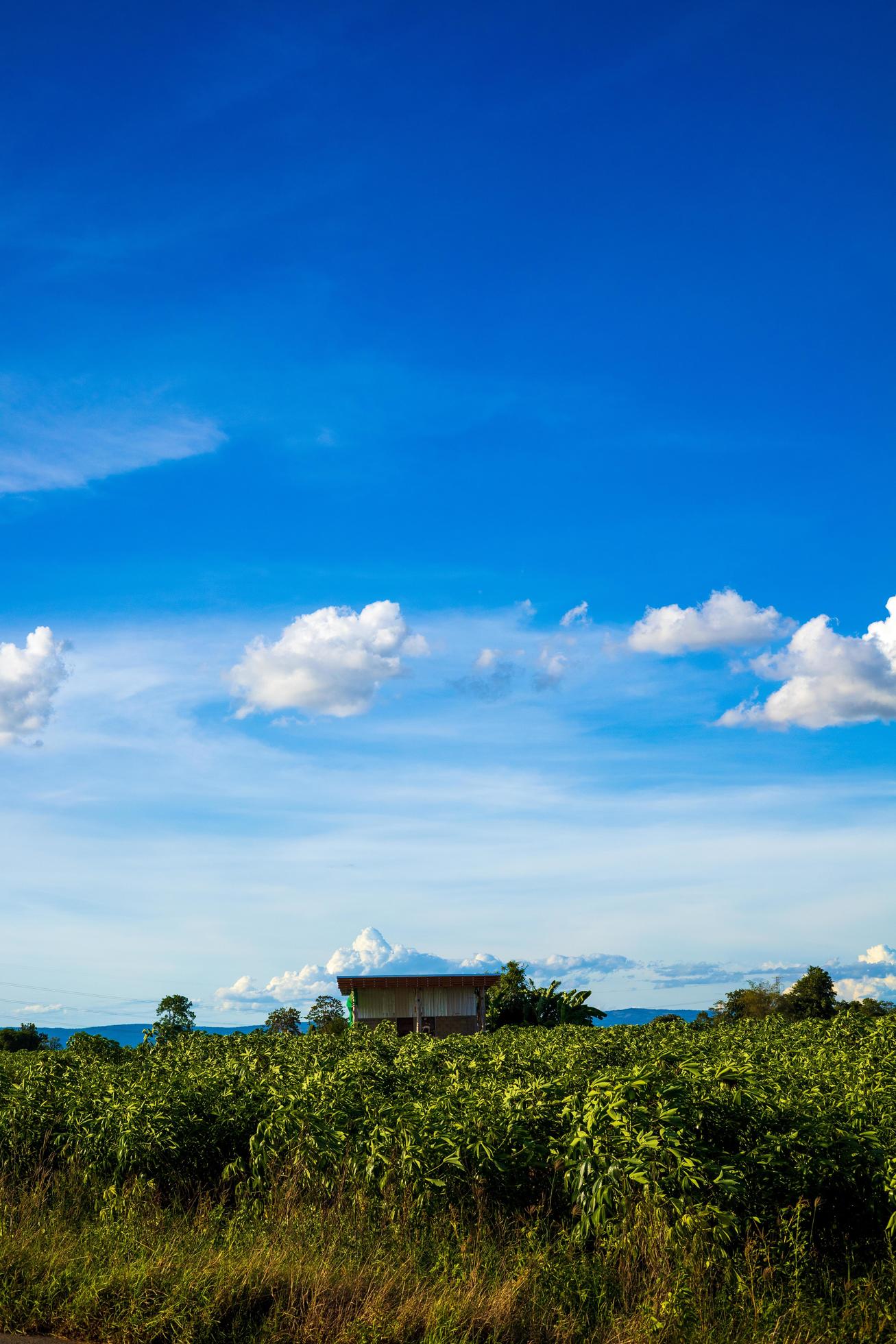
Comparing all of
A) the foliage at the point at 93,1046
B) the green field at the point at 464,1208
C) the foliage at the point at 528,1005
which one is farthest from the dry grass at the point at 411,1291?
the foliage at the point at 528,1005

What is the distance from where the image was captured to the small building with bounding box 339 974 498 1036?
157 feet

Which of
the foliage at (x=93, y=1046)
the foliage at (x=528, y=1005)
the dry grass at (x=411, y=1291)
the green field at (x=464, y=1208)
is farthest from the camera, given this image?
the foliage at (x=528, y=1005)

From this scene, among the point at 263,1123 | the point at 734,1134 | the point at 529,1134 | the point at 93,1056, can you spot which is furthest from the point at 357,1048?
the point at 734,1134

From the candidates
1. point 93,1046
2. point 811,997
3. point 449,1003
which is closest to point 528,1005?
point 449,1003

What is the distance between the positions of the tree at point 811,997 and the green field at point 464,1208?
1647 inches

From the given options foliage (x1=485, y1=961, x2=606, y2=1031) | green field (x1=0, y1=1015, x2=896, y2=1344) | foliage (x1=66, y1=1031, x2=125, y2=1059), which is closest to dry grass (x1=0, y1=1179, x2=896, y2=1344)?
green field (x1=0, y1=1015, x2=896, y2=1344)

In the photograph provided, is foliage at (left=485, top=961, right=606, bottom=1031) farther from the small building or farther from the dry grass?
the dry grass

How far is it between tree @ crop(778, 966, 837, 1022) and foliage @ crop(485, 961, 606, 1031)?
10.7 metres

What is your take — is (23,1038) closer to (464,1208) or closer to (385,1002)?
(385,1002)

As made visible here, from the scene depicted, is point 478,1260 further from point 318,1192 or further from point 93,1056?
point 93,1056

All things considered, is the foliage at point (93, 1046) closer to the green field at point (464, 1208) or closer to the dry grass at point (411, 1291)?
the green field at point (464, 1208)

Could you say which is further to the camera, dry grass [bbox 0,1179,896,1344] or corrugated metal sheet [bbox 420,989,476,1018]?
corrugated metal sheet [bbox 420,989,476,1018]

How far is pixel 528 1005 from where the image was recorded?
4575 cm

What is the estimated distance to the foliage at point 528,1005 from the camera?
44906 millimetres
